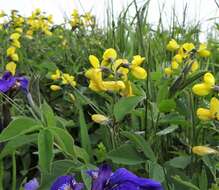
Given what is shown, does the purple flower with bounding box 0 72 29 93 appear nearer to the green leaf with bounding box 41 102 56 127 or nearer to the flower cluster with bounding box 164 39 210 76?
the green leaf with bounding box 41 102 56 127

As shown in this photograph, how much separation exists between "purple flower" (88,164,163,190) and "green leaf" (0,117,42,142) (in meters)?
0.14

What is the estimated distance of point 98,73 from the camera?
1098 millimetres

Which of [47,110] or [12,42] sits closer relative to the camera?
[47,110]

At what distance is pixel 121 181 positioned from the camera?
29.6 inches

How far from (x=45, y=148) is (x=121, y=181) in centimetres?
16

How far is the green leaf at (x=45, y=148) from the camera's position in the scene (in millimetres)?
848

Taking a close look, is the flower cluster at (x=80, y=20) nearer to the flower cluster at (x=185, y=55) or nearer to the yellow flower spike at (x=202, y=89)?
the flower cluster at (x=185, y=55)

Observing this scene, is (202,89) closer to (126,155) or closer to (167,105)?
(167,105)

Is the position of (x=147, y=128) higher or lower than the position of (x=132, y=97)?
lower

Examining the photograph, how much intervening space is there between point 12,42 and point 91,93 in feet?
2.03

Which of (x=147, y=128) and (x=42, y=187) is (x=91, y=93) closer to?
(x=147, y=128)

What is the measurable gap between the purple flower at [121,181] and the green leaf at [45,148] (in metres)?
0.10

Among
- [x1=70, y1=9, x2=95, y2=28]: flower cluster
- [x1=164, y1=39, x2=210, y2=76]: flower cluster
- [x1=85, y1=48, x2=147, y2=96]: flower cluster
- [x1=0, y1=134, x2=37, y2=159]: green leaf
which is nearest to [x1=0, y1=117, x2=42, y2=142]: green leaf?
[x1=0, y1=134, x2=37, y2=159]: green leaf

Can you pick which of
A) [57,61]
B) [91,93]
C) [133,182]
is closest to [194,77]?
[133,182]
